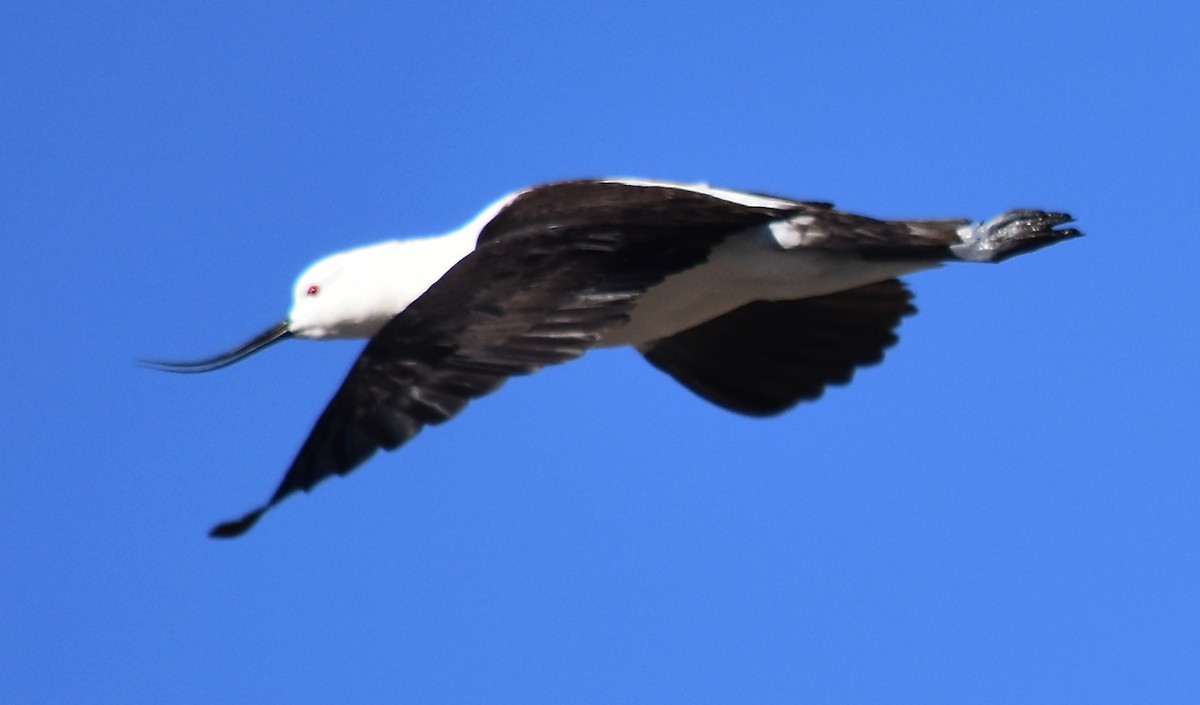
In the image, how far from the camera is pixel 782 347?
14.7 m

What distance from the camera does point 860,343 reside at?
47.8 ft

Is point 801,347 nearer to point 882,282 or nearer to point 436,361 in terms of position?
point 882,282

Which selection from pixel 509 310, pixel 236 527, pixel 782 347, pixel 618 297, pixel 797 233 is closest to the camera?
pixel 236 527

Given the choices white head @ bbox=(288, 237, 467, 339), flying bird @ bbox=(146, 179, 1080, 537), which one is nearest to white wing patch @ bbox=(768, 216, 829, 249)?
flying bird @ bbox=(146, 179, 1080, 537)

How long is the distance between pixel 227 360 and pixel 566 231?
2.84 metres

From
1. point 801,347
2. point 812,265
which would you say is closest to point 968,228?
point 812,265

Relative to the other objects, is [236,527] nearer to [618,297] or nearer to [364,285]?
[618,297]

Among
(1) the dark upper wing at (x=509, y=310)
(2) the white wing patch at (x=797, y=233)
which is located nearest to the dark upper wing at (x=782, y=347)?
(2) the white wing patch at (x=797, y=233)

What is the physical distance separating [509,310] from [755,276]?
1608 millimetres

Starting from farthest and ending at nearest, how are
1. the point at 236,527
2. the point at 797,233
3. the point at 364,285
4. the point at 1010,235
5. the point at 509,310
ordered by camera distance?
the point at 364,285, the point at 1010,235, the point at 797,233, the point at 509,310, the point at 236,527

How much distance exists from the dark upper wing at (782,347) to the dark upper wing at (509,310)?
1.78m

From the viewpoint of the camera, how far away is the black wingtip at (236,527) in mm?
10609

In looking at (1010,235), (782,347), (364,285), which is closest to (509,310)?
(364,285)

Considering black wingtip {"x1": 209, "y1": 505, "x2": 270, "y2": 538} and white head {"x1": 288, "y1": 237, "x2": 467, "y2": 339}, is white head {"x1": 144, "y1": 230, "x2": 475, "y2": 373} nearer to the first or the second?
white head {"x1": 288, "y1": 237, "x2": 467, "y2": 339}
